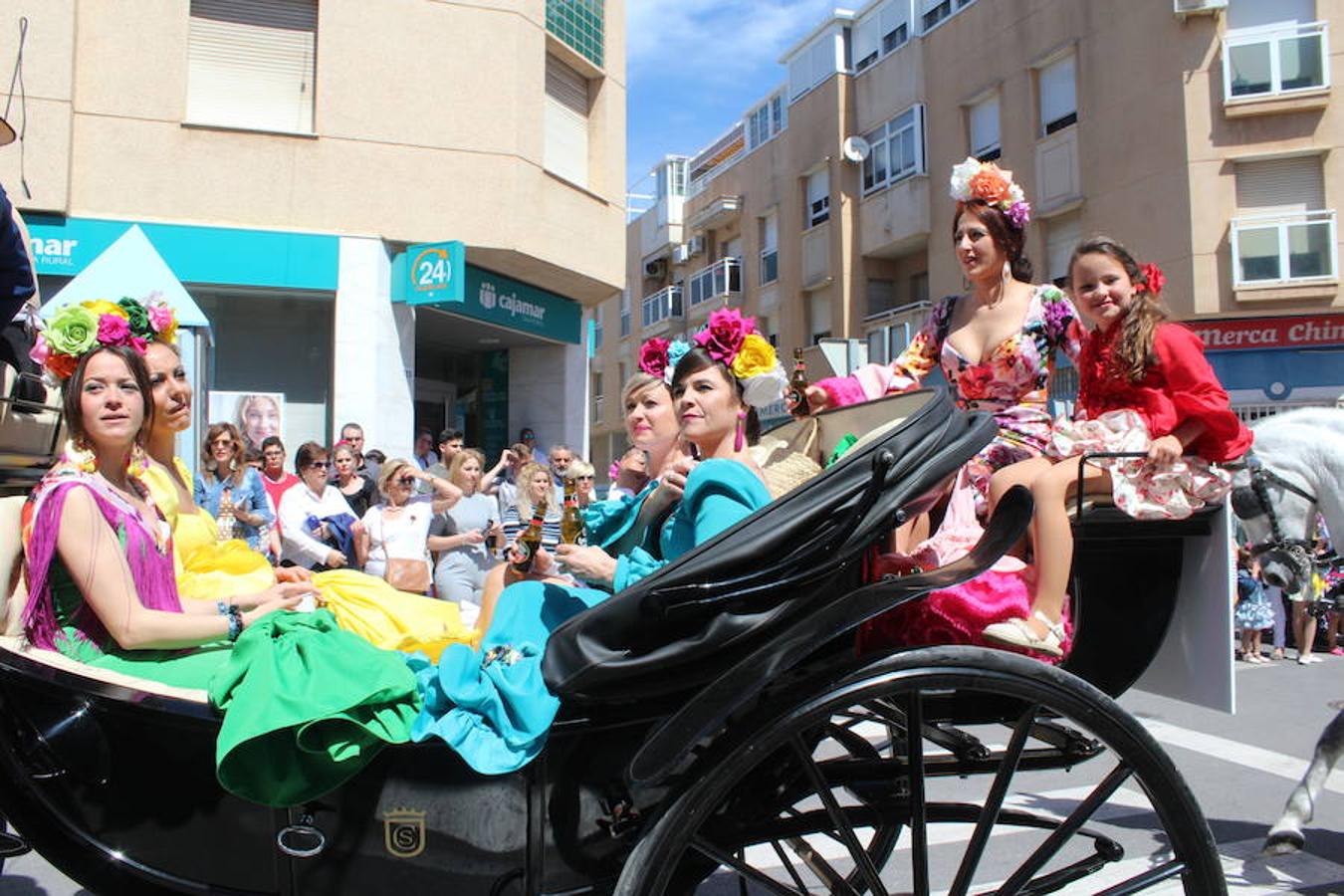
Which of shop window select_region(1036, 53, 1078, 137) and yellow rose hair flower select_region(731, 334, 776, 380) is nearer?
yellow rose hair flower select_region(731, 334, 776, 380)

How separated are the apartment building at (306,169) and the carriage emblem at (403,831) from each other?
1003cm

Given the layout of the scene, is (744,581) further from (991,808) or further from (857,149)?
(857,149)

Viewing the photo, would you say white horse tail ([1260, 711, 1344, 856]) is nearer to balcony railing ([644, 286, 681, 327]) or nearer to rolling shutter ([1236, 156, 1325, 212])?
rolling shutter ([1236, 156, 1325, 212])

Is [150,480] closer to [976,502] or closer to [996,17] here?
[976,502]

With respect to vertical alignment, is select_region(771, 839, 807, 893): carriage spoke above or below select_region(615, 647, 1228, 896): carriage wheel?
below

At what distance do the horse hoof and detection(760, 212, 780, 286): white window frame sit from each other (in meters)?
25.7

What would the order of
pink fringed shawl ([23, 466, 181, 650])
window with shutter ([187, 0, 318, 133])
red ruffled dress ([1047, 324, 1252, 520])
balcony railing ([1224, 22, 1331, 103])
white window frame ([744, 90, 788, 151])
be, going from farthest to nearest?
white window frame ([744, 90, 788, 151]), balcony railing ([1224, 22, 1331, 103]), window with shutter ([187, 0, 318, 133]), red ruffled dress ([1047, 324, 1252, 520]), pink fringed shawl ([23, 466, 181, 650])

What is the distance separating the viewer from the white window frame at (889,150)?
2264cm

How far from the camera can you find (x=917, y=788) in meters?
1.95

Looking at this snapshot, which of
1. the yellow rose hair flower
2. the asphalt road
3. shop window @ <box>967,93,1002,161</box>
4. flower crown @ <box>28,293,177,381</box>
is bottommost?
the asphalt road

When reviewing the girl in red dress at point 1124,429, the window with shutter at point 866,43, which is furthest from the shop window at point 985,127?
the girl in red dress at point 1124,429

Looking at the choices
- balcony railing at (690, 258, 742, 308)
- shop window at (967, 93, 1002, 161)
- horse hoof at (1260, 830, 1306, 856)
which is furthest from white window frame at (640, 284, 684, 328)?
horse hoof at (1260, 830, 1306, 856)

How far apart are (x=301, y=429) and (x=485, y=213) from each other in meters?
3.43

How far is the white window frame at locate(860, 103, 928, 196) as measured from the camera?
2264 centimetres
